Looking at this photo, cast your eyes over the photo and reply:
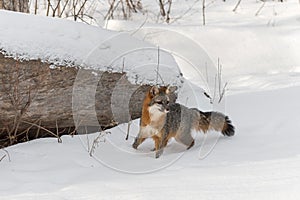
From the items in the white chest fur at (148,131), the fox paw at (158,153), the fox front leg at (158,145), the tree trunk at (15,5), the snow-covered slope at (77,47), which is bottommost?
the fox paw at (158,153)

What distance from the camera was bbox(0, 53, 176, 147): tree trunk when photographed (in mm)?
4340

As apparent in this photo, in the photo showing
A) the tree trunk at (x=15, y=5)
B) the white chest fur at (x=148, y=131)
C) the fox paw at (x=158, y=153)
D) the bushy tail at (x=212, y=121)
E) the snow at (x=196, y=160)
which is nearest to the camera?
the snow at (x=196, y=160)

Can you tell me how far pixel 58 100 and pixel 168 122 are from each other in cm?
99

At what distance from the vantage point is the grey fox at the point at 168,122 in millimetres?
4203

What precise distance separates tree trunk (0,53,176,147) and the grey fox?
57 cm

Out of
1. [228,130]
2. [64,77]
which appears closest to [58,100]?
[64,77]

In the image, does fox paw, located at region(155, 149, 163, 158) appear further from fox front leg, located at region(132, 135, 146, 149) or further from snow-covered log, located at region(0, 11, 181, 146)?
snow-covered log, located at region(0, 11, 181, 146)

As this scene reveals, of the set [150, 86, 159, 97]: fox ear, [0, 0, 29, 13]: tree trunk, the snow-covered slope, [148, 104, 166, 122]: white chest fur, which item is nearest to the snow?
the snow-covered slope

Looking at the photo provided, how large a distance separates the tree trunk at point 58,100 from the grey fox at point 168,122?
0.57 m

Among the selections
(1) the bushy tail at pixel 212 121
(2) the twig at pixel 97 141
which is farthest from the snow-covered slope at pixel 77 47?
(1) the bushy tail at pixel 212 121

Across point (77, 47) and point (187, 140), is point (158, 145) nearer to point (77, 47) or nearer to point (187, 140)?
point (187, 140)

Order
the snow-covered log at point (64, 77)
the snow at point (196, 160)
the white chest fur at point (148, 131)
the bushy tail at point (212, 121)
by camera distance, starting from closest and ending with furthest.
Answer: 1. the snow at point (196, 160)
2. the white chest fur at point (148, 131)
3. the snow-covered log at point (64, 77)
4. the bushy tail at point (212, 121)

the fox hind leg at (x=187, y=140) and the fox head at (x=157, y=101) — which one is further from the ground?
the fox head at (x=157, y=101)

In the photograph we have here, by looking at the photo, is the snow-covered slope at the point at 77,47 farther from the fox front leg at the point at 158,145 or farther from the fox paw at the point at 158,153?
the fox paw at the point at 158,153
